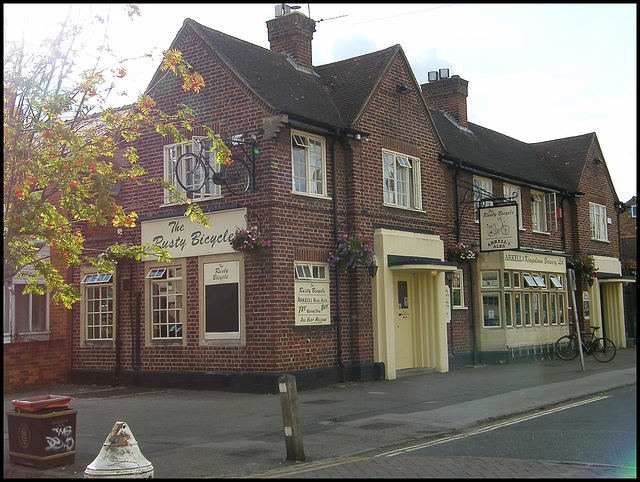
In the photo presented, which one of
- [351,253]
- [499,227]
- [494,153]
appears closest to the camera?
[351,253]

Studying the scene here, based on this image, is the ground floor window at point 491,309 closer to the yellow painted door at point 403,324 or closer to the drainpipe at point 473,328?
the drainpipe at point 473,328

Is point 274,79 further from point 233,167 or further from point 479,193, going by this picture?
point 479,193

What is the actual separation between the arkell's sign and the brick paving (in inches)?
330

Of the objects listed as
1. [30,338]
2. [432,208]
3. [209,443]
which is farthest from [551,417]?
[30,338]

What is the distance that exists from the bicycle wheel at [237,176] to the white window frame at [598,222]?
18.1m

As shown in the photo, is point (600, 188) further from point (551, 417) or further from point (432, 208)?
point (551, 417)

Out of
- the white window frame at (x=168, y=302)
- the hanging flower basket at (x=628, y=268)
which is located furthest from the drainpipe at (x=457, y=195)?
the hanging flower basket at (x=628, y=268)

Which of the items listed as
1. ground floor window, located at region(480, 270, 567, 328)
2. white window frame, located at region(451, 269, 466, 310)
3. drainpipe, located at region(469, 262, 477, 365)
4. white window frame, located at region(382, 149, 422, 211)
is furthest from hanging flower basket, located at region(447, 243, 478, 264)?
white window frame, located at region(382, 149, 422, 211)

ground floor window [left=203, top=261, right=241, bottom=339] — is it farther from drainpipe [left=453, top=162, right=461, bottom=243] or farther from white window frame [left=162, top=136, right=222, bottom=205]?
drainpipe [left=453, top=162, right=461, bottom=243]

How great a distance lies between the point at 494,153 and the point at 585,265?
5.67 meters

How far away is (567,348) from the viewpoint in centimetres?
2452

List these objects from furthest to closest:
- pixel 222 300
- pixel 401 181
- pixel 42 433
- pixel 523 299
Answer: pixel 523 299, pixel 401 181, pixel 222 300, pixel 42 433

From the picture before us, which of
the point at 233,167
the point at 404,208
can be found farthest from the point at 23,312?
the point at 404,208

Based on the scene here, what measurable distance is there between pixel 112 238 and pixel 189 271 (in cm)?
302
